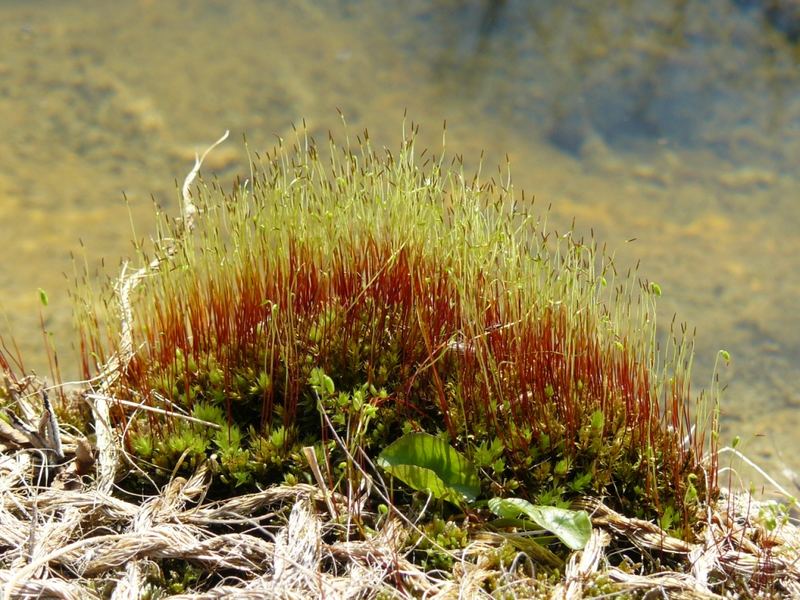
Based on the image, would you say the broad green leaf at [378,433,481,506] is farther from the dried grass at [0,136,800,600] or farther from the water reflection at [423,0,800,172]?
the water reflection at [423,0,800,172]

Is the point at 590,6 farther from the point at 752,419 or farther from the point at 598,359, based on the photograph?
the point at 598,359

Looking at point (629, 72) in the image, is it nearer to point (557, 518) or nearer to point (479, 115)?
point (479, 115)

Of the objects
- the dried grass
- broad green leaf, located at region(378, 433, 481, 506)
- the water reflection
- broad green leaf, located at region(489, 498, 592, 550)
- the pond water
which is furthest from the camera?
the water reflection

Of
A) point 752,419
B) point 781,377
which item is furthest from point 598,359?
point 781,377

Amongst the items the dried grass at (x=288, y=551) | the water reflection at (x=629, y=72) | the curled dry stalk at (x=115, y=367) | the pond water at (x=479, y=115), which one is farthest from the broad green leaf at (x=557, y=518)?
the water reflection at (x=629, y=72)

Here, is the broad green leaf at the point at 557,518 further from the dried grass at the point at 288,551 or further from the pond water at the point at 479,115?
the pond water at the point at 479,115

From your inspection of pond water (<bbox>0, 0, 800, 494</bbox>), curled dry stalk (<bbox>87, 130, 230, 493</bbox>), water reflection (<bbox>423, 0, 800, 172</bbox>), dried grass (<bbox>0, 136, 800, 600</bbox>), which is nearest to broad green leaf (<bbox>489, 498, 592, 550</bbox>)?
dried grass (<bbox>0, 136, 800, 600</bbox>)
